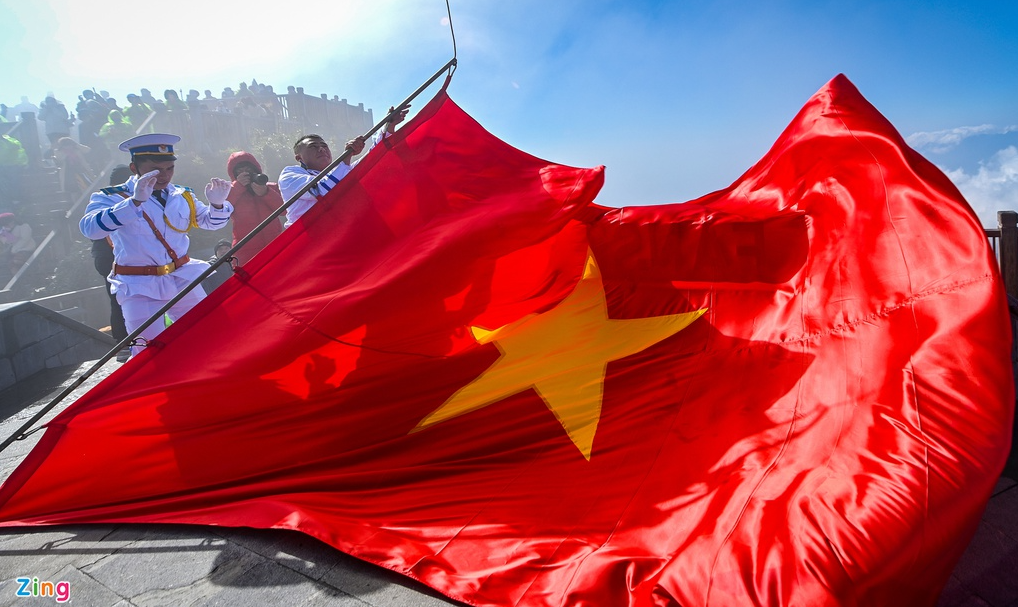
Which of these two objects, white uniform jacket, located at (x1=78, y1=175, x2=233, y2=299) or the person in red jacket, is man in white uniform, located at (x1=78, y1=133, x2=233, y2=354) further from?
the person in red jacket

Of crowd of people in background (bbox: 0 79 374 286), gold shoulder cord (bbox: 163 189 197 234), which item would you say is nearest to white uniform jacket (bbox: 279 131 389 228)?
gold shoulder cord (bbox: 163 189 197 234)

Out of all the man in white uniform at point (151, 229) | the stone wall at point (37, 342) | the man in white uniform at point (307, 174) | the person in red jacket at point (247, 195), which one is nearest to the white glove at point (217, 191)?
the man in white uniform at point (151, 229)

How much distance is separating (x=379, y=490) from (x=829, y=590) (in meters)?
1.62

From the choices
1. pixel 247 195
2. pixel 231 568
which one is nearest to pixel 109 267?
pixel 247 195

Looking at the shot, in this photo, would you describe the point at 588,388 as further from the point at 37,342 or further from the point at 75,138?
the point at 75,138

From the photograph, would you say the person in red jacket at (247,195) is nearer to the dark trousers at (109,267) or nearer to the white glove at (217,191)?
the dark trousers at (109,267)

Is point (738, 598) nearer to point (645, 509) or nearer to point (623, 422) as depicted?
point (645, 509)

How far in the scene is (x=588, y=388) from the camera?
9.05 ft

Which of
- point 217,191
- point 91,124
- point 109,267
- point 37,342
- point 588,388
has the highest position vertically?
point 91,124

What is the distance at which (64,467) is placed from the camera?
2.51m

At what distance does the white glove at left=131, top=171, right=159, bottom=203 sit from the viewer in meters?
3.81

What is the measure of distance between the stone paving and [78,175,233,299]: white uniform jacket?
2.11m

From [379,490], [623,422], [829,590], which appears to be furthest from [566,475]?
[829,590]

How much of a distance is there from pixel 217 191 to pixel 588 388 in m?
3.15
